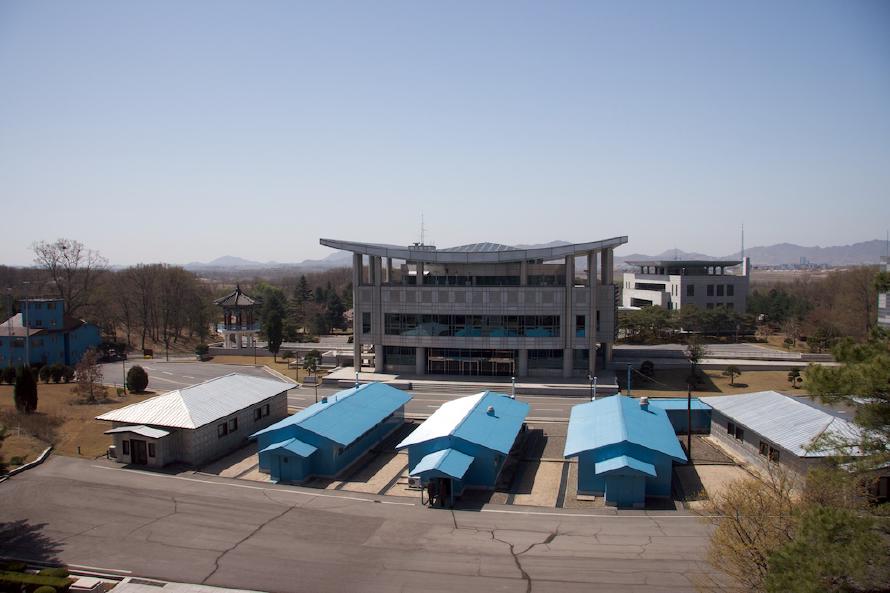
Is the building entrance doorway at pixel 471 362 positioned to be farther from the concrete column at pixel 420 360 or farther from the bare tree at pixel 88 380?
the bare tree at pixel 88 380

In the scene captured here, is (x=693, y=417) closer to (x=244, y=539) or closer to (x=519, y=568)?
(x=519, y=568)

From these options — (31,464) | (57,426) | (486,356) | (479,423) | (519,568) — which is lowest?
(519,568)

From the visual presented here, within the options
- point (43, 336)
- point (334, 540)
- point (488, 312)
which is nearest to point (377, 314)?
point (488, 312)

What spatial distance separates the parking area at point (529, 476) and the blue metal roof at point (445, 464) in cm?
138

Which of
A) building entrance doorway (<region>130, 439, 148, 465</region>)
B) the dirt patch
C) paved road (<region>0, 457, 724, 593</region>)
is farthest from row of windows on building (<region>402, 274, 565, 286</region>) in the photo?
paved road (<region>0, 457, 724, 593</region>)

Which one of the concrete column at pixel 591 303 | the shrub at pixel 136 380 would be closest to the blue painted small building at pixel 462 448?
the concrete column at pixel 591 303

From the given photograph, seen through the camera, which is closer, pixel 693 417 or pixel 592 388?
pixel 693 417

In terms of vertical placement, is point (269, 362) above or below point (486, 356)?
below

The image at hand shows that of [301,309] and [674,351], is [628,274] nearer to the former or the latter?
[674,351]

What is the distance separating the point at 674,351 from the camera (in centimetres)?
5859

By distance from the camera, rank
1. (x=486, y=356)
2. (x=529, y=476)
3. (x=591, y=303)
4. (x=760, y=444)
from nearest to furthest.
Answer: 1. (x=529, y=476)
2. (x=760, y=444)
3. (x=591, y=303)
4. (x=486, y=356)

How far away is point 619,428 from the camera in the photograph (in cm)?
2722

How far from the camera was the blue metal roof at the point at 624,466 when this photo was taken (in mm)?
23859

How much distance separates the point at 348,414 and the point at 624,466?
47.1 feet
